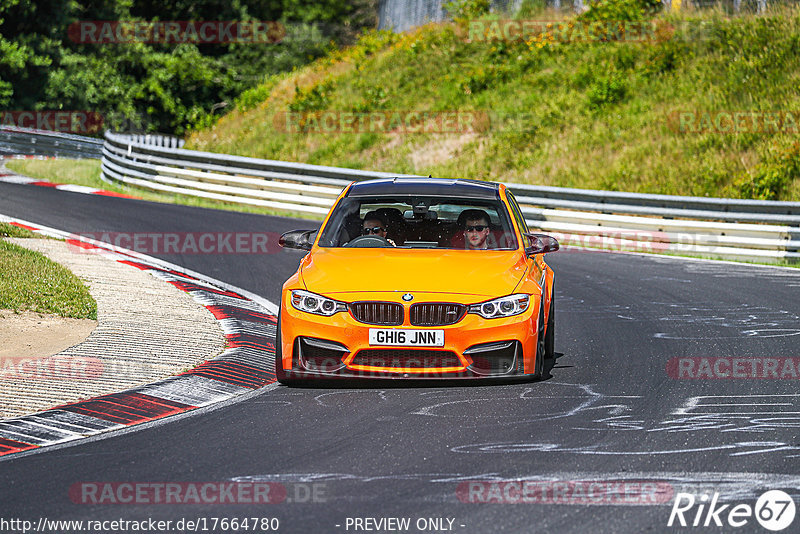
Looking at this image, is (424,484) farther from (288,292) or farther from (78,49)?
(78,49)

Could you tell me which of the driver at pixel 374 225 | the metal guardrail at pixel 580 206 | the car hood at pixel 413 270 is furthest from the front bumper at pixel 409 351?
the metal guardrail at pixel 580 206

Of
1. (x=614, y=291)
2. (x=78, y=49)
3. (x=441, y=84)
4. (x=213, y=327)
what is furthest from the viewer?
(x=78, y=49)

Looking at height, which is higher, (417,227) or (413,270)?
(417,227)

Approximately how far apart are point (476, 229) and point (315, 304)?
189 centimetres

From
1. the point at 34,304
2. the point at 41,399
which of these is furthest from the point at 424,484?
the point at 34,304

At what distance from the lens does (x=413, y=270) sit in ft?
27.8

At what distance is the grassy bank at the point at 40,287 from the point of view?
36.4 feet

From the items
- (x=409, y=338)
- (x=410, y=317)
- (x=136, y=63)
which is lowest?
(x=409, y=338)

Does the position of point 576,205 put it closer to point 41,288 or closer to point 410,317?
point 41,288

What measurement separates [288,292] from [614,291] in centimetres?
711

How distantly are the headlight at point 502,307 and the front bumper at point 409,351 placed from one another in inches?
1.8

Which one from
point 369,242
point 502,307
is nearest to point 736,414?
point 502,307

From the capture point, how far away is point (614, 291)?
47.6 feet

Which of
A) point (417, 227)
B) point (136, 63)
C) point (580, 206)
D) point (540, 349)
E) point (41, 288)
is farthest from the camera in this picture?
point (136, 63)
